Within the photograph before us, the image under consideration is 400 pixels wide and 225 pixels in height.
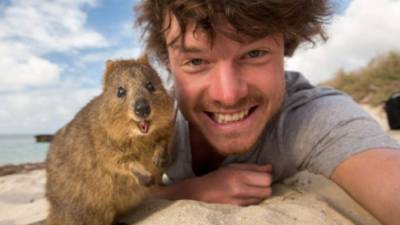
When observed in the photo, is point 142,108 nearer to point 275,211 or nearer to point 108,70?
point 108,70

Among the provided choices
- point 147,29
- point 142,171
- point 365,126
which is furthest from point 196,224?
point 147,29

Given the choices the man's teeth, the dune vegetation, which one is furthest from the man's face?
the dune vegetation

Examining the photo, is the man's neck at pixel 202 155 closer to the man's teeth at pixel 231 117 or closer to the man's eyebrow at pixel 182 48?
the man's teeth at pixel 231 117

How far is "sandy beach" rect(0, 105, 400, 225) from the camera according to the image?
2.68 meters

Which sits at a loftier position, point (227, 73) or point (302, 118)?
point (227, 73)

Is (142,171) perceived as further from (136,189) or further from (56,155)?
(56,155)

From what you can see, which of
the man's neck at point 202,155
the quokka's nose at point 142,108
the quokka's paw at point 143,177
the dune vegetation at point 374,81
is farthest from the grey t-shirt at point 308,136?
the dune vegetation at point 374,81

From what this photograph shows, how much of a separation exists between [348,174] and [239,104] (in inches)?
34.7

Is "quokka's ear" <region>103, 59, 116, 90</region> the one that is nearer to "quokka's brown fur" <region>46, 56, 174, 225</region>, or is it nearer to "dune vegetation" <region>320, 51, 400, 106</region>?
"quokka's brown fur" <region>46, 56, 174, 225</region>

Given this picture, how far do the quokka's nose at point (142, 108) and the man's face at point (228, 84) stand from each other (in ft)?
1.37

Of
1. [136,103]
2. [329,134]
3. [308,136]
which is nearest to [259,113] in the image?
[308,136]

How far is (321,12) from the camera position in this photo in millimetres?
4066

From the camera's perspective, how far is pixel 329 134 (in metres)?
3.24

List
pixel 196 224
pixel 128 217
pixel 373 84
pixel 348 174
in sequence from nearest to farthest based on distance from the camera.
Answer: pixel 196 224, pixel 348 174, pixel 128 217, pixel 373 84
